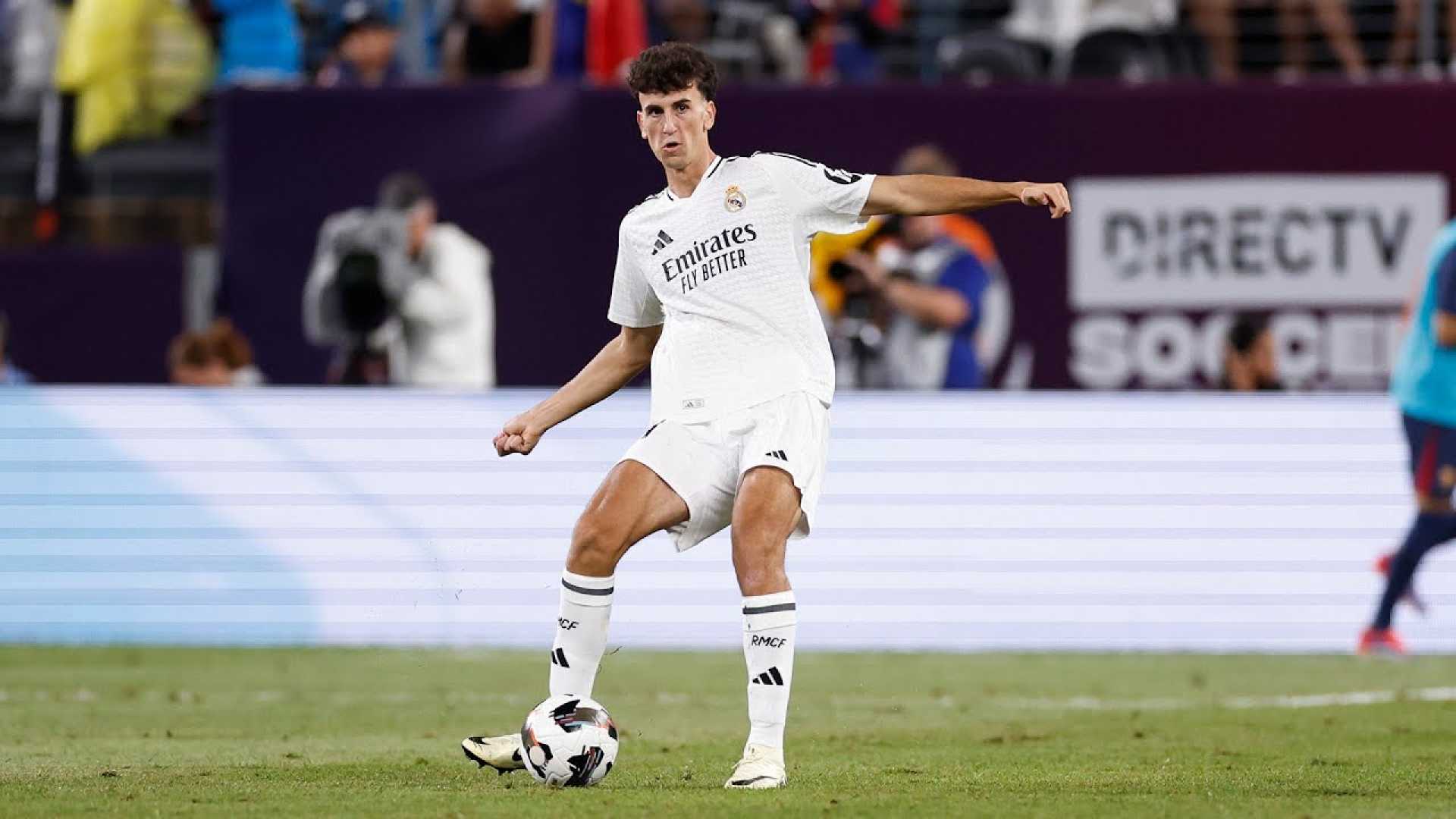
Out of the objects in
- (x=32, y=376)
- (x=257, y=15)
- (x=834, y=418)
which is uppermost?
(x=257, y=15)

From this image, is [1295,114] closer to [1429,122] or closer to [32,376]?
[1429,122]

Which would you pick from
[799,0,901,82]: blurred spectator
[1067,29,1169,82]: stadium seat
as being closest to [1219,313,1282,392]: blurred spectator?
[1067,29,1169,82]: stadium seat

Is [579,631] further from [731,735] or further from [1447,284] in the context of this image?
[1447,284]

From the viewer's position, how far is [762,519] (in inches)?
292

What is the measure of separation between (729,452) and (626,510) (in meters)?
0.37

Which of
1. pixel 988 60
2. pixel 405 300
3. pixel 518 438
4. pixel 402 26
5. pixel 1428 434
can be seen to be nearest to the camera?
pixel 518 438

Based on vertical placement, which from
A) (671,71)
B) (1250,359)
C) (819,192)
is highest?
(671,71)

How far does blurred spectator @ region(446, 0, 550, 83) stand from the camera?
1716cm

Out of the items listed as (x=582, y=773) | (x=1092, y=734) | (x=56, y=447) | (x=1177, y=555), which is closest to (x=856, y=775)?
(x=582, y=773)

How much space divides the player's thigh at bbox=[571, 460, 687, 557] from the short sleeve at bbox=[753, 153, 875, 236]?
933 mm

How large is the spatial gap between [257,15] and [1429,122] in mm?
8109

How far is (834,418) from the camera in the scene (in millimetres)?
14195

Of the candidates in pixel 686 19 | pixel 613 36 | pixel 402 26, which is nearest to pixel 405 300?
pixel 613 36

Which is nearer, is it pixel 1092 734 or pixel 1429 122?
pixel 1092 734
